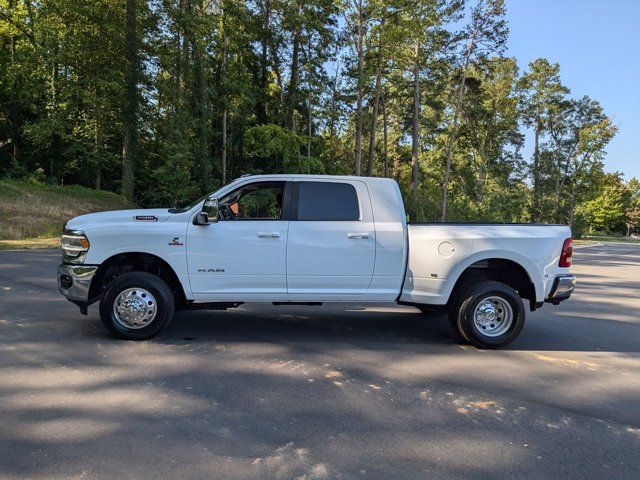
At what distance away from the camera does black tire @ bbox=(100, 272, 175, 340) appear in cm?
562

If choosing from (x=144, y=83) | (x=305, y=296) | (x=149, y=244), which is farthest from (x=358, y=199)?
(x=144, y=83)

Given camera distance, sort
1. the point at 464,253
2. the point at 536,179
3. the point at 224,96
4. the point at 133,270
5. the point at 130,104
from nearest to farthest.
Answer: the point at 464,253 → the point at 133,270 → the point at 130,104 → the point at 224,96 → the point at 536,179

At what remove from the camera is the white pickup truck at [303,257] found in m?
5.68

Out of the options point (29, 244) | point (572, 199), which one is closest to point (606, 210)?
point (572, 199)

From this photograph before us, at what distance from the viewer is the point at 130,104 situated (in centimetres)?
2788

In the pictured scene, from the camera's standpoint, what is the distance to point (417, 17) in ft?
101

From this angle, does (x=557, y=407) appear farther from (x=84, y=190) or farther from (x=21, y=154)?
(x=21, y=154)

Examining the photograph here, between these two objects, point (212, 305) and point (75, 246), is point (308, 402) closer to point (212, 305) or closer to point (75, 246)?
point (212, 305)

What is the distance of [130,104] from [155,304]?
83.5 ft

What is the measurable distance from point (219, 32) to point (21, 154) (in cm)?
1984

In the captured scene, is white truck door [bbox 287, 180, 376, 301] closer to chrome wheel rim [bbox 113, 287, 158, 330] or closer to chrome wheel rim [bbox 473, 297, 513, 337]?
chrome wheel rim [bbox 473, 297, 513, 337]

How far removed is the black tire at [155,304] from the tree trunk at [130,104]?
76.6 feet

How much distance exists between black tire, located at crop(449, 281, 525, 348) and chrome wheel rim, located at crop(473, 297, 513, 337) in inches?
0.5

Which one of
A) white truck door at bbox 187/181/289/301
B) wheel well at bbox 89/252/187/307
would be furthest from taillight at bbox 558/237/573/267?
wheel well at bbox 89/252/187/307
